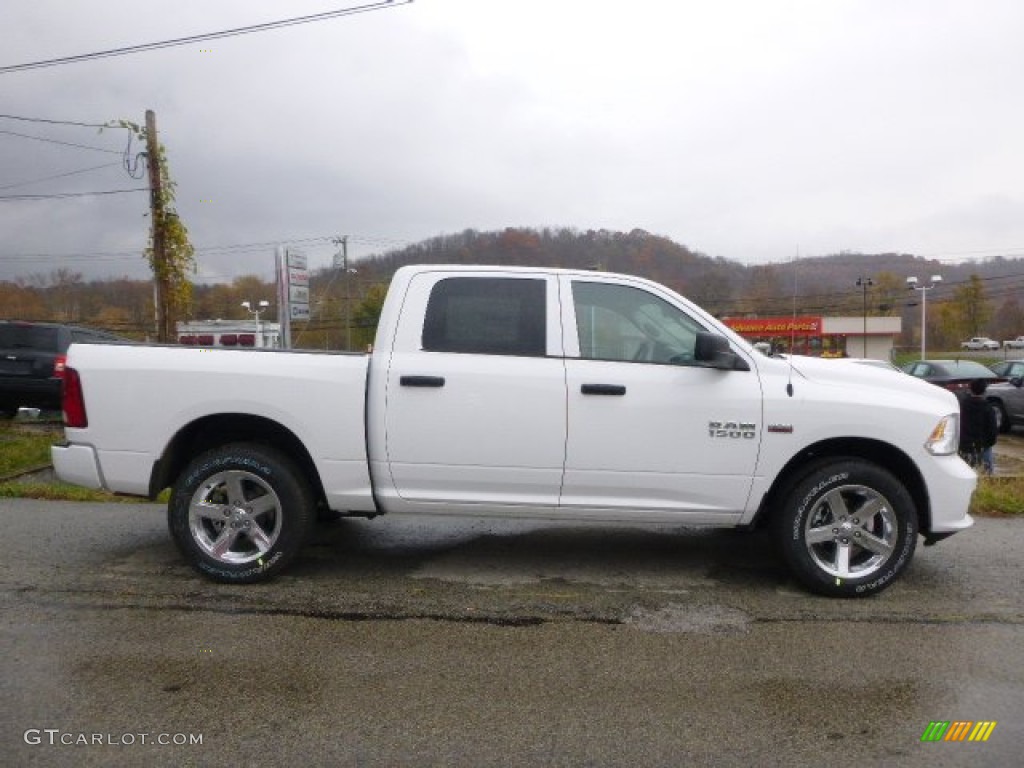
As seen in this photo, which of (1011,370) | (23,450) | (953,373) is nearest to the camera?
(23,450)

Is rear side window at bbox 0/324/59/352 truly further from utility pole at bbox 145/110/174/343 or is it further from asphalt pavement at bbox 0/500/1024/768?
asphalt pavement at bbox 0/500/1024/768

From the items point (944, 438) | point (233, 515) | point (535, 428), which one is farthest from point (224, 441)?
point (944, 438)

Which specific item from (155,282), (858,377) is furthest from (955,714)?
(155,282)

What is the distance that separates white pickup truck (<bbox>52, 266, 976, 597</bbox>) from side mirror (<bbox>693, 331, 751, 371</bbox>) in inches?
0.5

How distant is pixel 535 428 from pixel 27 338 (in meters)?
10.7

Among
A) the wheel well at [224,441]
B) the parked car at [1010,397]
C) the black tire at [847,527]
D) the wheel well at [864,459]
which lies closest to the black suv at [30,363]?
the wheel well at [224,441]

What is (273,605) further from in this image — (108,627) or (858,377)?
(858,377)

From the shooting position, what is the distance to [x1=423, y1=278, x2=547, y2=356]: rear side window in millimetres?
4621

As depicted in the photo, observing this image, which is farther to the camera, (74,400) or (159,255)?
(159,255)

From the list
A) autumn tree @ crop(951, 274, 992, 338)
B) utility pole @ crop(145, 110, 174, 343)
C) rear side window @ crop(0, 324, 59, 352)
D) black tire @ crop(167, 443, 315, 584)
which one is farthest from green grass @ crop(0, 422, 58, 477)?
autumn tree @ crop(951, 274, 992, 338)

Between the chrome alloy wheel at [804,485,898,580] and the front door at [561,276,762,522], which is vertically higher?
the front door at [561,276,762,522]

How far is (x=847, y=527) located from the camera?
451 cm

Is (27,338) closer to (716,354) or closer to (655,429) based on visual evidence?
(655,429)

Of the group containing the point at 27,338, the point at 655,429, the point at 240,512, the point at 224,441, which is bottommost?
the point at 240,512
